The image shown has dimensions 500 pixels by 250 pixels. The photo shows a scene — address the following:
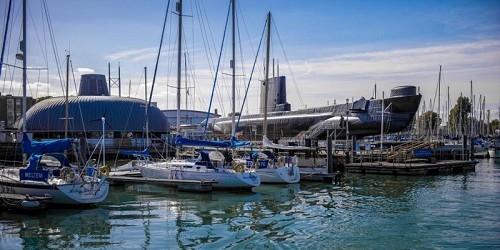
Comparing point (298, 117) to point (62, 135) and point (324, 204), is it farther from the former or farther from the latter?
point (324, 204)

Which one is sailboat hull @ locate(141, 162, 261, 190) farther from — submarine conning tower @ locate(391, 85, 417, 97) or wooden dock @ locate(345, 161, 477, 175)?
submarine conning tower @ locate(391, 85, 417, 97)

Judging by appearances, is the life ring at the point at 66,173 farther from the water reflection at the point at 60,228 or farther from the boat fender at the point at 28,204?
the boat fender at the point at 28,204

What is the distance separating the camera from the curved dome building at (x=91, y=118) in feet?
203

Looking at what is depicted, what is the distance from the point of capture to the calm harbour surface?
15688 millimetres

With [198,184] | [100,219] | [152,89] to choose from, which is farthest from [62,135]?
[100,219]

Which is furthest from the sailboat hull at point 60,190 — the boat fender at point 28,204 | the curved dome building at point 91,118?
the curved dome building at point 91,118

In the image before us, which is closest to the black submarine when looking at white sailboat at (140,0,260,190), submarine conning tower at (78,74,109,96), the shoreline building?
the shoreline building

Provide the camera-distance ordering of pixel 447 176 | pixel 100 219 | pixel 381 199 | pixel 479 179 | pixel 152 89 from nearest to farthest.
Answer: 1. pixel 100 219
2. pixel 381 199
3. pixel 152 89
4. pixel 479 179
5. pixel 447 176

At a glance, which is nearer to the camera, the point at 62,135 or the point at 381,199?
the point at 381,199

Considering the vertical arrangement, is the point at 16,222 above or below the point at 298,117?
below

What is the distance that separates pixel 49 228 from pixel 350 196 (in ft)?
52.2

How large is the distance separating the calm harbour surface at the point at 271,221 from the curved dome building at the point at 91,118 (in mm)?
35350

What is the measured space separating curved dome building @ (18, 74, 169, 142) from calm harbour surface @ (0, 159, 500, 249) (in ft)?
116

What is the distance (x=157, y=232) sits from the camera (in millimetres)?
17250
